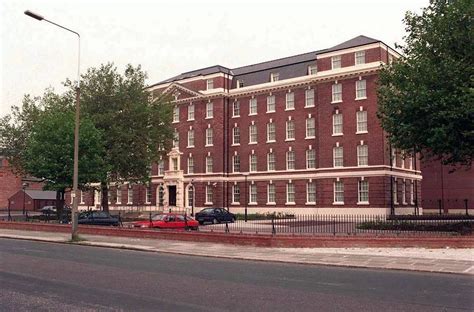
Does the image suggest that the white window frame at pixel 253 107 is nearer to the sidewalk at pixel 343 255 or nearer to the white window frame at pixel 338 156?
the white window frame at pixel 338 156

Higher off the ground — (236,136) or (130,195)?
(236,136)

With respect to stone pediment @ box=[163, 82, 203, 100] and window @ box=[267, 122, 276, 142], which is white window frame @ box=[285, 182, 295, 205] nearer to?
window @ box=[267, 122, 276, 142]

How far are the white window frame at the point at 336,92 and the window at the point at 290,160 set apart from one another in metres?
8.15

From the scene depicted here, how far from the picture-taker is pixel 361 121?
49.3 metres

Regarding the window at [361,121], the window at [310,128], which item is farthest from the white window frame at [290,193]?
the window at [361,121]

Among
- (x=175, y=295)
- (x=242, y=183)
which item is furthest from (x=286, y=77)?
(x=175, y=295)

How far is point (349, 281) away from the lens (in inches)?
493

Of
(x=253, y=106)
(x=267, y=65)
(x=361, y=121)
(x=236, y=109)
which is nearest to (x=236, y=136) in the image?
(x=236, y=109)

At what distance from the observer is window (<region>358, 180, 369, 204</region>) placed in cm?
4806

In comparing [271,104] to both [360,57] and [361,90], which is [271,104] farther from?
[360,57]

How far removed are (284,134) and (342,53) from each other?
11638 mm

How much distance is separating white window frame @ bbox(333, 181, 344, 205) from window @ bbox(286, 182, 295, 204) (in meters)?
5.49

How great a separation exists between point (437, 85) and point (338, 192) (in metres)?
26.4

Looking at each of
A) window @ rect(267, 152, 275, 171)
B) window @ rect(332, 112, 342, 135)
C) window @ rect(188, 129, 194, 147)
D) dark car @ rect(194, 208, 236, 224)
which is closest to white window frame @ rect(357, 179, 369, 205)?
window @ rect(332, 112, 342, 135)
